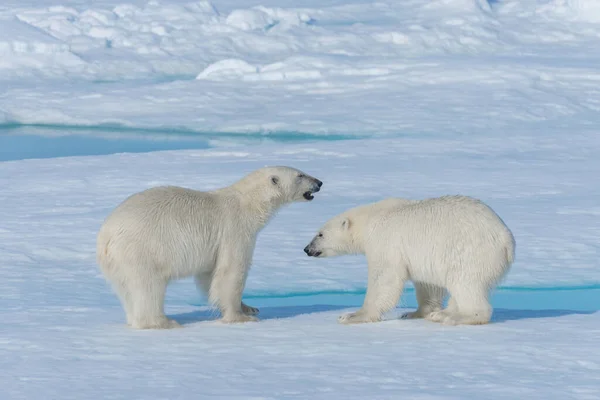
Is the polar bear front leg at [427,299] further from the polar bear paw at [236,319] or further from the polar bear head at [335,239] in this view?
the polar bear paw at [236,319]

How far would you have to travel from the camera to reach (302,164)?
942 centimetres

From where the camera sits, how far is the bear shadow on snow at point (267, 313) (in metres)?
4.56

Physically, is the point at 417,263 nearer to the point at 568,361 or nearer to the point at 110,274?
the point at 568,361

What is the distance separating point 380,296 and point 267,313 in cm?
65

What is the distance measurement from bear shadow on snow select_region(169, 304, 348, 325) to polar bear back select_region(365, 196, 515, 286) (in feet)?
1.62

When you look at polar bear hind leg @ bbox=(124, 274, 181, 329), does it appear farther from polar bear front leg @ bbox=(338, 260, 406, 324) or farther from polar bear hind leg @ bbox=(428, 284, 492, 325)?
polar bear hind leg @ bbox=(428, 284, 492, 325)

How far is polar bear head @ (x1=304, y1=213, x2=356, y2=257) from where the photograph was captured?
4664mm

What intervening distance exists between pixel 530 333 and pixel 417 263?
58 cm

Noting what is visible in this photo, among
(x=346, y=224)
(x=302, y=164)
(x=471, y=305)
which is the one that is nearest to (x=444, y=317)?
(x=471, y=305)

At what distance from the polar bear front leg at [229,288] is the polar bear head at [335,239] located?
41 centimetres


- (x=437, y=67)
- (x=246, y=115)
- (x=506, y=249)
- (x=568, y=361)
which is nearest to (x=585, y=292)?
(x=506, y=249)

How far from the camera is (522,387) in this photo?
3.16 metres

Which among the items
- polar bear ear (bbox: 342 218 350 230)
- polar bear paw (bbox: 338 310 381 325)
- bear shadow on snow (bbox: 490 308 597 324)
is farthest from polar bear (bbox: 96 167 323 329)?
bear shadow on snow (bbox: 490 308 597 324)

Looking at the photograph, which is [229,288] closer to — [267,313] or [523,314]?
[267,313]
